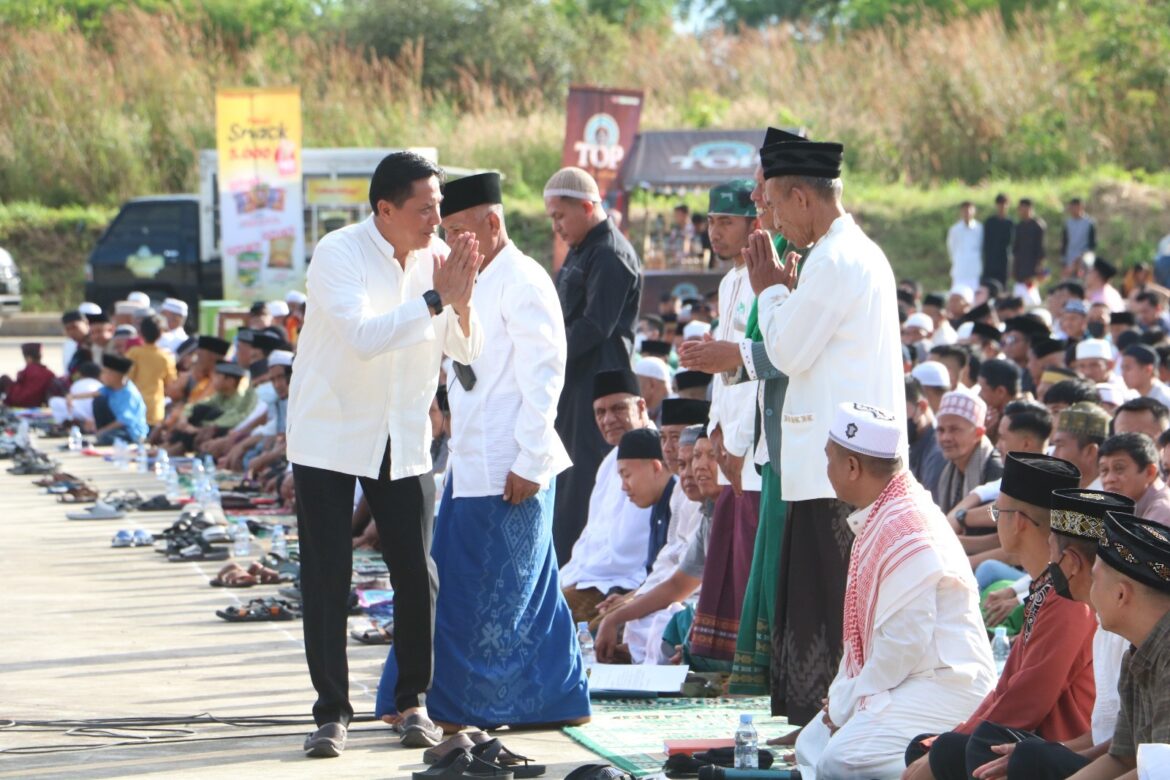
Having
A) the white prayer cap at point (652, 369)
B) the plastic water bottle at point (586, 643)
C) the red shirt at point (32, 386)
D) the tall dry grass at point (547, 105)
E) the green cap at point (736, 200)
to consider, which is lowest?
the red shirt at point (32, 386)

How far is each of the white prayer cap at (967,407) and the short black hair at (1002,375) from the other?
890mm

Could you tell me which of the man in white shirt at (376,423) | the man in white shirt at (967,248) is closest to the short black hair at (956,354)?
the man in white shirt at (376,423)

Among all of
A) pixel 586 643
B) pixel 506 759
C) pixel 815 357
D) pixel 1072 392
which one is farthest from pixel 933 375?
pixel 506 759

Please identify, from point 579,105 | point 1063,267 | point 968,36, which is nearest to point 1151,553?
point 579,105

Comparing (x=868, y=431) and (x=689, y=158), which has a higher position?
(x=689, y=158)

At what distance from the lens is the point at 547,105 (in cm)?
3662

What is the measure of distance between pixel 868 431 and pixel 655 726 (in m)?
1.57

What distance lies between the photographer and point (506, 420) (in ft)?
19.2

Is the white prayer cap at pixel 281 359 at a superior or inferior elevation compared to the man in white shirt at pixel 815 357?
inferior

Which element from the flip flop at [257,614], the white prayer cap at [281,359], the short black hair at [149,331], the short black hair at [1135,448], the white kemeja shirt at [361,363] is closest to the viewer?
the white kemeja shirt at [361,363]

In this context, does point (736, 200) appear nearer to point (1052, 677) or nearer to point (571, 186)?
point (571, 186)

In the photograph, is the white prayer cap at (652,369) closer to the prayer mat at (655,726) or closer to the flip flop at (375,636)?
the flip flop at (375,636)

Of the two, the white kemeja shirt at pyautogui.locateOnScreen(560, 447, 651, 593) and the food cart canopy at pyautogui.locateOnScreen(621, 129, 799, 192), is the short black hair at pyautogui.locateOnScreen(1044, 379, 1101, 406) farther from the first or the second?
the food cart canopy at pyautogui.locateOnScreen(621, 129, 799, 192)

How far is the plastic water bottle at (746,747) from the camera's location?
5004 millimetres
